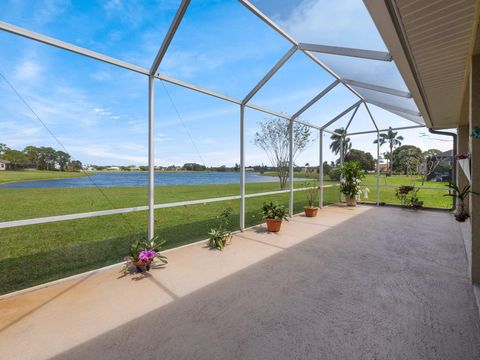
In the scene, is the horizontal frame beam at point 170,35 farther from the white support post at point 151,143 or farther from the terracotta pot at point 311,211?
the terracotta pot at point 311,211

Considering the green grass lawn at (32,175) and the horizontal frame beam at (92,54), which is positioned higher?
the horizontal frame beam at (92,54)

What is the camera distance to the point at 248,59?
3.92 meters

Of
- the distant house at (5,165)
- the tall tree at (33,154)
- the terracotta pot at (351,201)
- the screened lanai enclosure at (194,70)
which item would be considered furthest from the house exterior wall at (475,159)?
the terracotta pot at (351,201)

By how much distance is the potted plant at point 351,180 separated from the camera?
796cm

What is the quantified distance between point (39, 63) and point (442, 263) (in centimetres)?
571

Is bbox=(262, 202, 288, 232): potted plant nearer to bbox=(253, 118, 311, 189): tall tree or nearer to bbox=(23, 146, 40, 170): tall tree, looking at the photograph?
bbox=(253, 118, 311, 189): tall tree

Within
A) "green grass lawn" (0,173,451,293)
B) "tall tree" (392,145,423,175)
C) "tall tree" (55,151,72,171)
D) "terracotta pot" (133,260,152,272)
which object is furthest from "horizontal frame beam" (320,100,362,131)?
"tall tree" (55,151,72,171)

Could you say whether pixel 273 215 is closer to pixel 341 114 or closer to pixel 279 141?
pixel 279 141

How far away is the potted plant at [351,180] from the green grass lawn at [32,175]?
7.76 metres

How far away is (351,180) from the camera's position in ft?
26.2

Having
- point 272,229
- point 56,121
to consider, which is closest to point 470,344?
point 272,229

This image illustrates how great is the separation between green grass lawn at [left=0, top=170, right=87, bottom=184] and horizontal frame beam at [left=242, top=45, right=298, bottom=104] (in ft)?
10.3

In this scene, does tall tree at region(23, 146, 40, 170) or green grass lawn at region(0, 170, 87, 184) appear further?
green grass lawn at region(0, 170, 87, 184)

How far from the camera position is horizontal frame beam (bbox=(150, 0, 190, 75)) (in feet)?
8.16
